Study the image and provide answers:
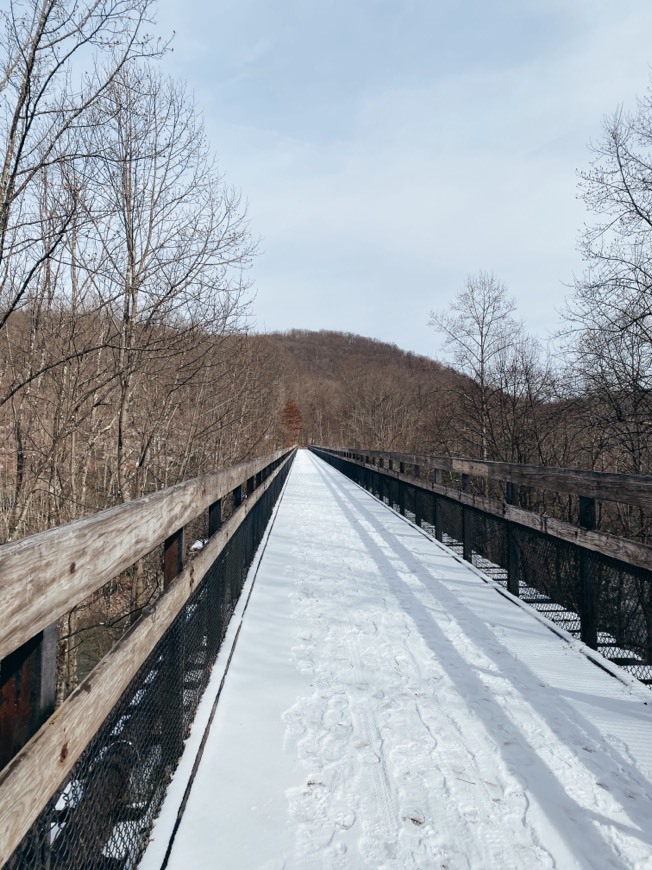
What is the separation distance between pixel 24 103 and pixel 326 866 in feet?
18.3

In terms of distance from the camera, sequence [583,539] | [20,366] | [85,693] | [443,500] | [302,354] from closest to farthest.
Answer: [85,693], [583,539], [443,500], [20,366], [302,354]

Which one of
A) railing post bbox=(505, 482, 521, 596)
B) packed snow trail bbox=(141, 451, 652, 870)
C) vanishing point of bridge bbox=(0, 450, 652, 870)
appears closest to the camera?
vanishing point of bridge bbox=(0, 450, 652, 870)

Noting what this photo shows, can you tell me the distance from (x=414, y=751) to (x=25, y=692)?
178cm

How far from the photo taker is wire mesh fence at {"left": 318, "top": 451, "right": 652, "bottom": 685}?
355cm

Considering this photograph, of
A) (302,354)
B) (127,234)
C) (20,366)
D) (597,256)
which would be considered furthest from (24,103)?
(302,354)

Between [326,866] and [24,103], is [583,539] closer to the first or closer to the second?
[326,866]

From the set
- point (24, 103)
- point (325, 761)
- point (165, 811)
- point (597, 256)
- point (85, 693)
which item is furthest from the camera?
point (597, 256)

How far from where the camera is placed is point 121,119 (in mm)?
7227

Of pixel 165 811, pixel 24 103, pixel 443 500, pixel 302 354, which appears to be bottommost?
pixel 165 811

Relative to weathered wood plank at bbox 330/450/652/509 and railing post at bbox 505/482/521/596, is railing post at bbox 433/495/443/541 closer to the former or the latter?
weathered wood plank at bbox 330/450/652/509

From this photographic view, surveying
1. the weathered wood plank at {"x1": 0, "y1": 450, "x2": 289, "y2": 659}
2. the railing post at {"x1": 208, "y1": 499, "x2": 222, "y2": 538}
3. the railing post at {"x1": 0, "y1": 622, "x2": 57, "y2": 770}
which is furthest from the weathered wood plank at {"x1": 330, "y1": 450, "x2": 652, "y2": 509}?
the railing post at {"x1": 0, "y1": 622, "x2": 57, "y2": 770}

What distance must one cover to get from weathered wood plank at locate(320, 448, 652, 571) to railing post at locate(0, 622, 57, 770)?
288 cm

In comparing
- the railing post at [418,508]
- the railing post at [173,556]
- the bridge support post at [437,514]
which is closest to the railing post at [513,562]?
the bridge support post at [437,514]

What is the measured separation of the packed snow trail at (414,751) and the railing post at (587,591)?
0.65 ft
